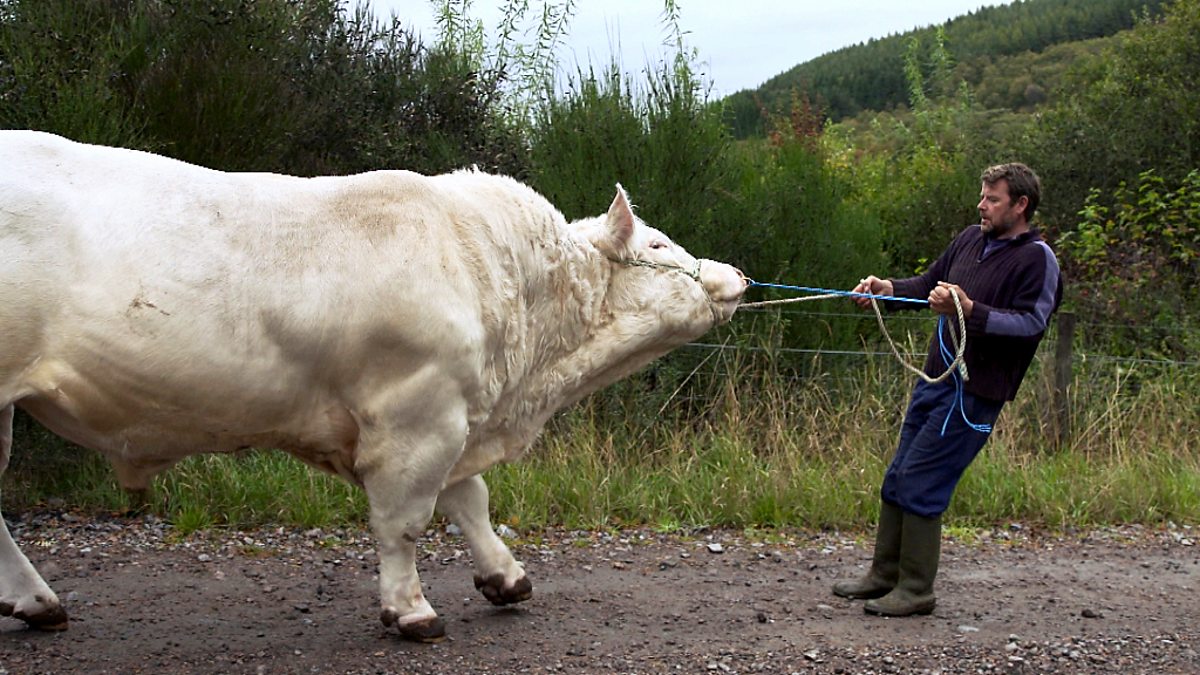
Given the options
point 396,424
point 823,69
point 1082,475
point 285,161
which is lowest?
point 1082,475

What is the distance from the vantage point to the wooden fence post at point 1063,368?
961cm

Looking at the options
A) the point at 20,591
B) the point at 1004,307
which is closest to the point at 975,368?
the point at 1004,307

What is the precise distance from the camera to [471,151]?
10.6 metres

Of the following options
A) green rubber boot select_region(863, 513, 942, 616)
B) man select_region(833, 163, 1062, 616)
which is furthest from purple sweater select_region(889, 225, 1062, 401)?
green rubber boot select_region(863, 513, 942, 616)

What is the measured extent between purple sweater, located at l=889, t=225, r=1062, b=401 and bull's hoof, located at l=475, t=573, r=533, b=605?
84.1 inches

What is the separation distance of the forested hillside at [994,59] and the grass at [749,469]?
2546 cm

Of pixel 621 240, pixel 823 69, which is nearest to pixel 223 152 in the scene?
pixel 621 240

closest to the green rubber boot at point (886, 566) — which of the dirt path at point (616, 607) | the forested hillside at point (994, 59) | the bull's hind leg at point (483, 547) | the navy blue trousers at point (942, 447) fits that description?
the dirt path at point (616, 607)

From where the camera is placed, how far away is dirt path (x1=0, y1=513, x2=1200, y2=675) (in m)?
5.32

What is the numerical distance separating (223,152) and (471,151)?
2.33 meters

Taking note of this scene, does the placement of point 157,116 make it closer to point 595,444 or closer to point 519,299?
point 595,444

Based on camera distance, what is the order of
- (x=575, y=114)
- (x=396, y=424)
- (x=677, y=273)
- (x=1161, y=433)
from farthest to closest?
(x=575, y=114) → (x=1161, y=433) → (x=677, y=273) → (x=396, y=424)

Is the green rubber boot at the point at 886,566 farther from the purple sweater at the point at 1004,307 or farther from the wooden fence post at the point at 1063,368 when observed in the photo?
the wooden fence post at the point at 1063,368

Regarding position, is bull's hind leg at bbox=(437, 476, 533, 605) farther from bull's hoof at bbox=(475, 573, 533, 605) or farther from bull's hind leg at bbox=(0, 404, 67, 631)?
bull's hind leg at bbox=(0, 404, 67, 631)
